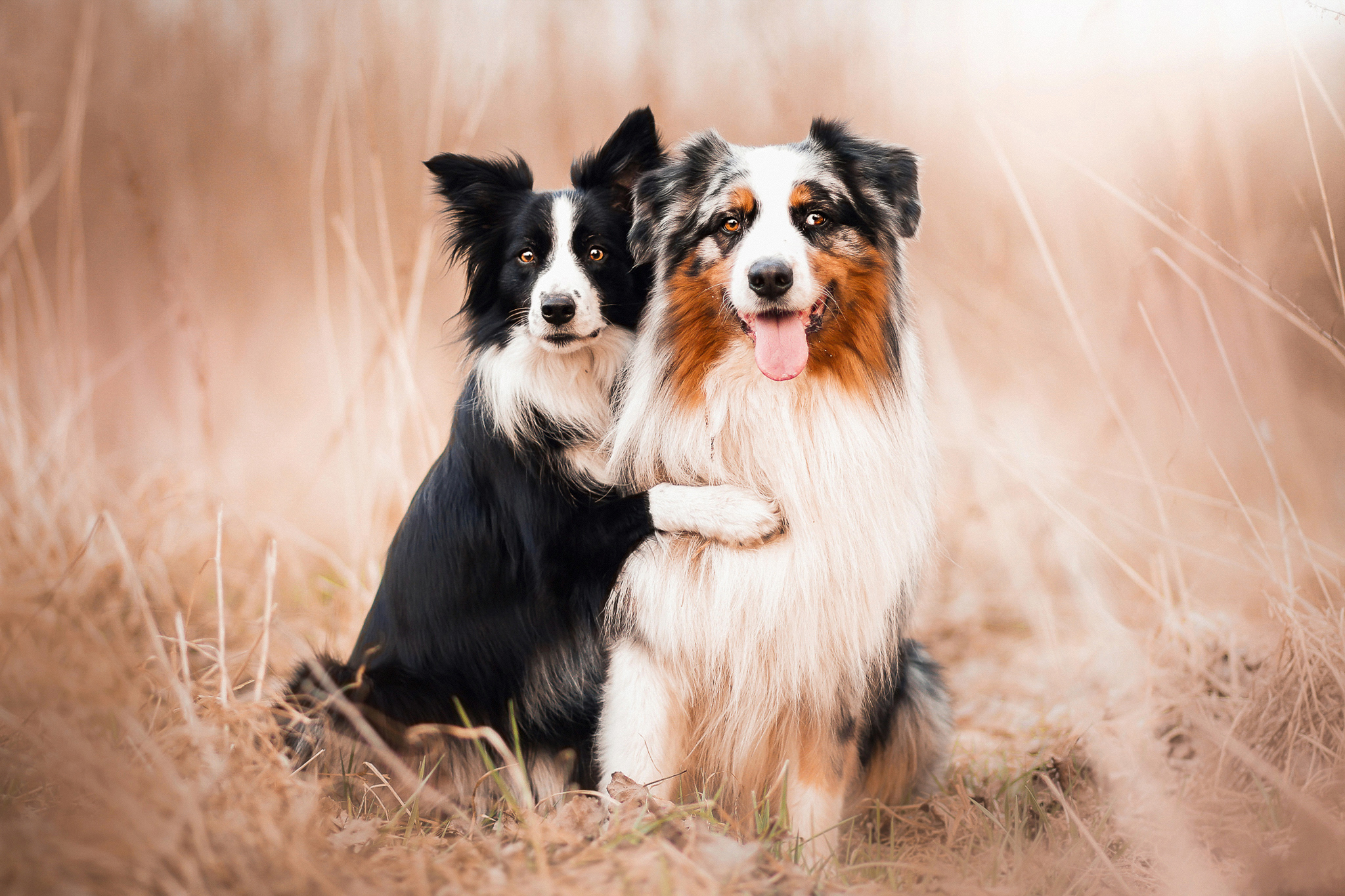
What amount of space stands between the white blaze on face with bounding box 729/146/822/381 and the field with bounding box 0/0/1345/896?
1.23 meters

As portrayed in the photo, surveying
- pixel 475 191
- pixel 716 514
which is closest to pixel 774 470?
pixel 716 514

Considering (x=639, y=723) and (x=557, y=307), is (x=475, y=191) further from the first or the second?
(x=639, y=723)

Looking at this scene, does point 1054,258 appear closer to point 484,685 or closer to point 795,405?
point 795,405

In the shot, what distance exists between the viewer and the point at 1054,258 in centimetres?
441

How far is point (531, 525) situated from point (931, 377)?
2.09 meters

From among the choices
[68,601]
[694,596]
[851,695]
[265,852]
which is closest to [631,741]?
[694,596]

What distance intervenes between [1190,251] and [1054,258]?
76cm

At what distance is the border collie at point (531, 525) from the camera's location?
101 inches

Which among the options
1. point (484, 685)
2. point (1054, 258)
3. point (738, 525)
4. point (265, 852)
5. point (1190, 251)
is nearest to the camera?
point (265, 852)

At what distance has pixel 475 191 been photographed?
9.56ft

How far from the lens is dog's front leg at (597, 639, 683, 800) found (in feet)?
8.08

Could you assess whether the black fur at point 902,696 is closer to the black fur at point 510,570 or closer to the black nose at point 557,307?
the black fur at point 510,570

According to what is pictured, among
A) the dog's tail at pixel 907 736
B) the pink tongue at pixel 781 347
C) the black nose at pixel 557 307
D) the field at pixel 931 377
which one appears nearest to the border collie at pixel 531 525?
the black nose at pixel 557 307

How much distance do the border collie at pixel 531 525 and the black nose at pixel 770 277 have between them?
57 cm
